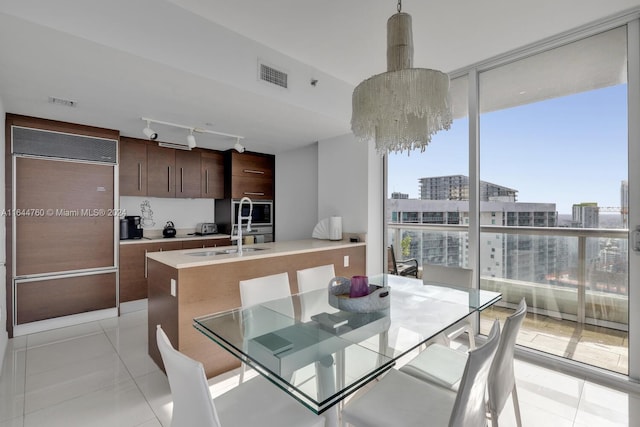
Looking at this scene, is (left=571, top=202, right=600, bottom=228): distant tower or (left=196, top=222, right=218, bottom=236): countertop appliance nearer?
(left=571, top=202, right=600, bottom=228): distant tower

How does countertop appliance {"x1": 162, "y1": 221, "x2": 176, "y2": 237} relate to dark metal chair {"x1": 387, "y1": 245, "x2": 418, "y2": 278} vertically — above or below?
above

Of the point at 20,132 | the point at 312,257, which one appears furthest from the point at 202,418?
the point at 20,132

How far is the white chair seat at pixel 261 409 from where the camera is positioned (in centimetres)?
120

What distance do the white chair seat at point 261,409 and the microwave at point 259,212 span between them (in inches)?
140

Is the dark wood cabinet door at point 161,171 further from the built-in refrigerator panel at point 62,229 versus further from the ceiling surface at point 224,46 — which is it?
the ceiling surface at point 224,46

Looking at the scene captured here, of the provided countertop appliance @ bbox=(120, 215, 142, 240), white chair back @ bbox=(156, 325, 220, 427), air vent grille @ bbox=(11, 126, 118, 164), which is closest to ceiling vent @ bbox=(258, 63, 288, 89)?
white chair back @ bbox=(156, 325, 220, 427)

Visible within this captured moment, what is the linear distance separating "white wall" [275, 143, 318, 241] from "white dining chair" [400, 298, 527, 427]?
9.96ft

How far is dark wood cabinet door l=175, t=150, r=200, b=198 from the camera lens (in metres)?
4.43

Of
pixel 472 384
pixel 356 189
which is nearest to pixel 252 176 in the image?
pixel 356 189

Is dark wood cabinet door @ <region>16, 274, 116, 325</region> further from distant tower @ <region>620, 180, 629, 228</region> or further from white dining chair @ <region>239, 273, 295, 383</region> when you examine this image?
distant tower @ <region>620, 180, 629, 228</region>

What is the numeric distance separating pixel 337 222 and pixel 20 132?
3336 mm

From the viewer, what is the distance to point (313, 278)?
2.47 metres

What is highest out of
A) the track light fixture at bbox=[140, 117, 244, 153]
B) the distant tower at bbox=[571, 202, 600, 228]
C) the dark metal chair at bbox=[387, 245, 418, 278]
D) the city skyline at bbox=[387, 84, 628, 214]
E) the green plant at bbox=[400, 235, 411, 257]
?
the track light fixture at bbox=[140, 117, 244, 153]

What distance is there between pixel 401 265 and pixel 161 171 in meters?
3.40
